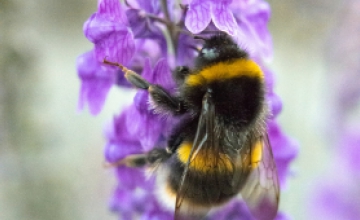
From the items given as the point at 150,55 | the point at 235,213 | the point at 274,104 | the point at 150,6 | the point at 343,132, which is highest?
the point at 150,6

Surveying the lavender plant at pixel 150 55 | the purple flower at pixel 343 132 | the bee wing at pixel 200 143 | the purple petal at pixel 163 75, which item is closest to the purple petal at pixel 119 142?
the lavender plant at pixel 150 55

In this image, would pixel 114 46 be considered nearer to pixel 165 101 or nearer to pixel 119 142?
pixel 165 101

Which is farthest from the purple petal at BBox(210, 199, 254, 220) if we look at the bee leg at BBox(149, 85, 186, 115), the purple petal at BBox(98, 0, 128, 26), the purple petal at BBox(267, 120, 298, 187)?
the purple petal at BBox(98, 0, 128, 26)

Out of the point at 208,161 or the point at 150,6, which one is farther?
the point at 150,6

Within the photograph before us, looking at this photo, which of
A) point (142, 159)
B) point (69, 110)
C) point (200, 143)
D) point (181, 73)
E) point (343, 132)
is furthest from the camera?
point (69, 110)

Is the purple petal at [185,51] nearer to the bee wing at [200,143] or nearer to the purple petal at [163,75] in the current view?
the purple petal at [163,75]

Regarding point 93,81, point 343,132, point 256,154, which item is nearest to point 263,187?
point 256,154

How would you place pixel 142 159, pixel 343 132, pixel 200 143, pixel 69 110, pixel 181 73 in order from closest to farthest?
1. pixel 200 143
2. pixel 181 73
3. pixel 142 159
4. pixel 343 132
5. pixel 69 110
